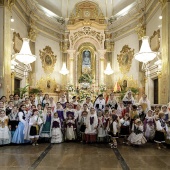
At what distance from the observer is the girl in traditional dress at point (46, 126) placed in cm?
789

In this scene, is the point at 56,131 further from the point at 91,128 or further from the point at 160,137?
Answer: the point at 160,137

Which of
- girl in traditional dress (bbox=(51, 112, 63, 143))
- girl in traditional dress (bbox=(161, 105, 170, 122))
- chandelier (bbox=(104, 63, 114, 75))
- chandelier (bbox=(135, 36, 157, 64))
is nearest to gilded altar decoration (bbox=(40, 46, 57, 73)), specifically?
chandelier (bbox=(104, 63, 114, 75))

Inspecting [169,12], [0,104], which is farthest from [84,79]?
[0,104]

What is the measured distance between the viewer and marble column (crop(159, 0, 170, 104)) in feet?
34.8

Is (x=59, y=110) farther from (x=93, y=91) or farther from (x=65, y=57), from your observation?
(x=65, y=57)

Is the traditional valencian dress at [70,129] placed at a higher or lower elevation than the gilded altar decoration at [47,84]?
lower

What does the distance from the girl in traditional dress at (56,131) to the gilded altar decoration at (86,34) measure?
1080cm

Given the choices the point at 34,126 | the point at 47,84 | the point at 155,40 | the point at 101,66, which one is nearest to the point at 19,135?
the point at 34,126

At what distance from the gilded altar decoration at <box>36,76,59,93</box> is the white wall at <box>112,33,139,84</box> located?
4.61m

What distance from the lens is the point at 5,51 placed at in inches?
432

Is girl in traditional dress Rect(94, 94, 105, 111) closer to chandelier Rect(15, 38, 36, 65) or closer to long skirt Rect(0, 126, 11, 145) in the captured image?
long skirt Rect(0, 126, 11, 145)

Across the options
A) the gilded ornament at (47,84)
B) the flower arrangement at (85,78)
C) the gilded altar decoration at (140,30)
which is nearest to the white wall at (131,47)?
the gilded altar decoration at (140,30)

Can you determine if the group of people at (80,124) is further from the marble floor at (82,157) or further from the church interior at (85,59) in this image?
the marble floor at (82,157)

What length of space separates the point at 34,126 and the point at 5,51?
4991mm
